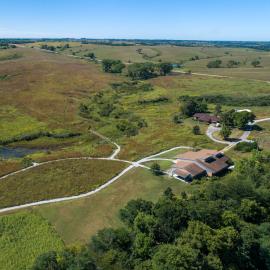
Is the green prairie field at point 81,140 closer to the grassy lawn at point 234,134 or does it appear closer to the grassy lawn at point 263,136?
the grassy lawn at point 263,136

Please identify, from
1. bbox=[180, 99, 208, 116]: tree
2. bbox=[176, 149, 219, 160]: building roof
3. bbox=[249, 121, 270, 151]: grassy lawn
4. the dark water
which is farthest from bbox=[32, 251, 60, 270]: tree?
bbox=[180, 99, 208, 116]: tree

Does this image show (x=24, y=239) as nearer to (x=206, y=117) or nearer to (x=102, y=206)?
(x=102, y=206)

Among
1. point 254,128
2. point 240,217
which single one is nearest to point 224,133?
point 254,128

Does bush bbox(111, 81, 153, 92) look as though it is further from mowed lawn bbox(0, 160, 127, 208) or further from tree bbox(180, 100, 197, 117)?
mowed lawn bbox(0, 160, 127, 208)

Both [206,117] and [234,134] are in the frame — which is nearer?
[234,134]

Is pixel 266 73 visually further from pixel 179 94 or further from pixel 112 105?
pixel 112 105

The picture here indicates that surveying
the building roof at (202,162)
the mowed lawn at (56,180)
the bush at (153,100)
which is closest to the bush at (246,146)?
the building roof at (202,162)

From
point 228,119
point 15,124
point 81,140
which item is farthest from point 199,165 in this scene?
point 15,124
